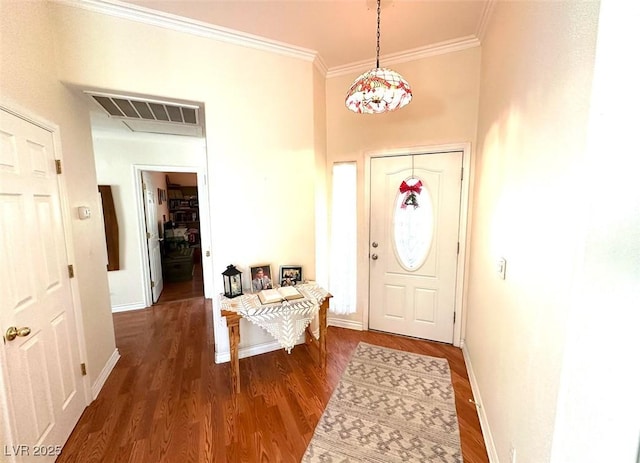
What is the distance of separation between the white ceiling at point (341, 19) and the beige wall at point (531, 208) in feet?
1.19

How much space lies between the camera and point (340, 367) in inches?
94.2

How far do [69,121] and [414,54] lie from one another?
306cm

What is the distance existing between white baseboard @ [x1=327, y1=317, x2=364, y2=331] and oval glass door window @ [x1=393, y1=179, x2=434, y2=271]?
923 mm

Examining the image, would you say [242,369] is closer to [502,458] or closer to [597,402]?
[502,458]

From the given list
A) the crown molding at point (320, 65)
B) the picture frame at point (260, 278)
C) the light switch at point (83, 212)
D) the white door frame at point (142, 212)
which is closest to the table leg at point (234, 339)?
the picture frame at point (260, 278)

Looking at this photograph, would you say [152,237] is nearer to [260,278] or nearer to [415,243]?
[260,278]

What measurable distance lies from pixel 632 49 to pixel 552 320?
85 cm

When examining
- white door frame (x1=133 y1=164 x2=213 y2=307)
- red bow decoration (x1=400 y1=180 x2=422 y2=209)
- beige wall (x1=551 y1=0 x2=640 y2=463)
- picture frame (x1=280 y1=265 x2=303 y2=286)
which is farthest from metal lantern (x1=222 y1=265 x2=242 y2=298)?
beige wall (x1=551 y1=0 x2=640 y2=463)

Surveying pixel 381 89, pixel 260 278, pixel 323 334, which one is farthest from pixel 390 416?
pixel 381 89

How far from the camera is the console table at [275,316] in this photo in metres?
2.04

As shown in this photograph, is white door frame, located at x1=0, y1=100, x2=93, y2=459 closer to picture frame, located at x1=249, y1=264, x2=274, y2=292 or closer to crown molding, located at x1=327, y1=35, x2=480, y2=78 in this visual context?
picture frame, located at x1=249, y1=264, x2=274, y2=292

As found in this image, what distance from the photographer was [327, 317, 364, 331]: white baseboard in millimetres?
3078

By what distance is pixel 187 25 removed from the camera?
2.09 meters

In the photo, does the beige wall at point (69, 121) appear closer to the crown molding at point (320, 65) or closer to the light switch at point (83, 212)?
the light switch at point (83, 212)
